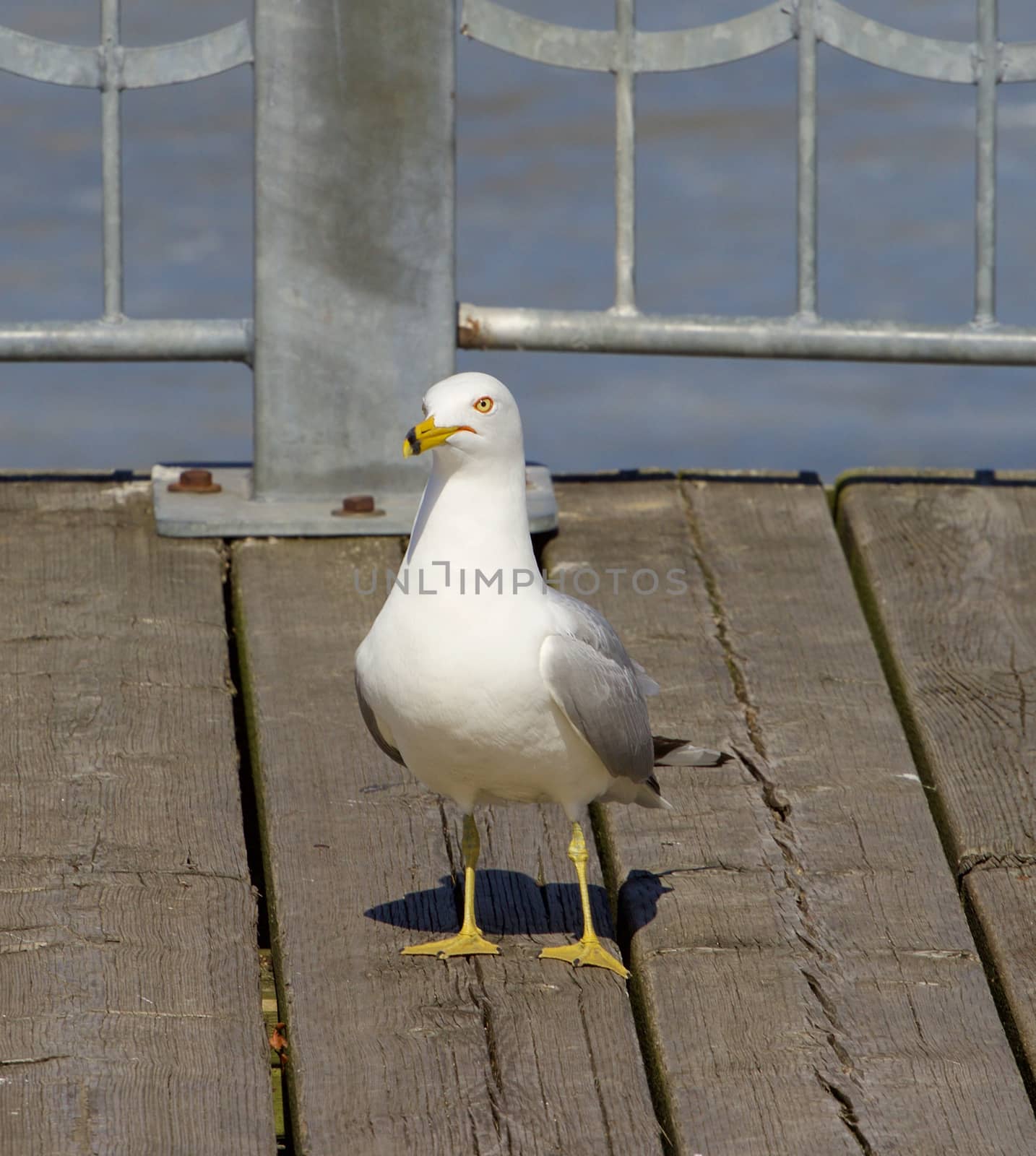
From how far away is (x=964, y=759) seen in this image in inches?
166

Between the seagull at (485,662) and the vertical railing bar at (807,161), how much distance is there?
6.32 feet

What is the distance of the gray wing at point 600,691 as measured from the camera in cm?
344

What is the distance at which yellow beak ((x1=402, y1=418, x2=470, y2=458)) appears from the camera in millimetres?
3408

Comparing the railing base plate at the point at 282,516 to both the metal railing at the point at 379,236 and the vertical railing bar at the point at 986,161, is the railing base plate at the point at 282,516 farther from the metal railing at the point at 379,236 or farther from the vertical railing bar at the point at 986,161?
the vertical railing bar at the point at 986,161

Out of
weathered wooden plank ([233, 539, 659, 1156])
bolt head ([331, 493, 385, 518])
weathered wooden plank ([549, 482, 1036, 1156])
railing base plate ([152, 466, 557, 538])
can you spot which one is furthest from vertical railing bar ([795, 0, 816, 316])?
weathered wooden plank ([233, 539, 659, 1156])

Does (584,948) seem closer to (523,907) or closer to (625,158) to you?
(523,907)

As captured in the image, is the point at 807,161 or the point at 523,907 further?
the point at 807,161

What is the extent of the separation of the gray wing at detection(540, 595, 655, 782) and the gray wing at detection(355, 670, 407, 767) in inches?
13.7

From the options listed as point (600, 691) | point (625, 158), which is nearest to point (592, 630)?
point (600, 691)

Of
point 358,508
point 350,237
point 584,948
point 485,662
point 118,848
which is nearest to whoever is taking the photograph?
point 485,662

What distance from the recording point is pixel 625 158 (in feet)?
17.0

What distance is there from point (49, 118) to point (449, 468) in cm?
765

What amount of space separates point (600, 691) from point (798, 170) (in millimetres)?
2232

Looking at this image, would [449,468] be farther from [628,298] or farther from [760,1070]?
[628,298]
